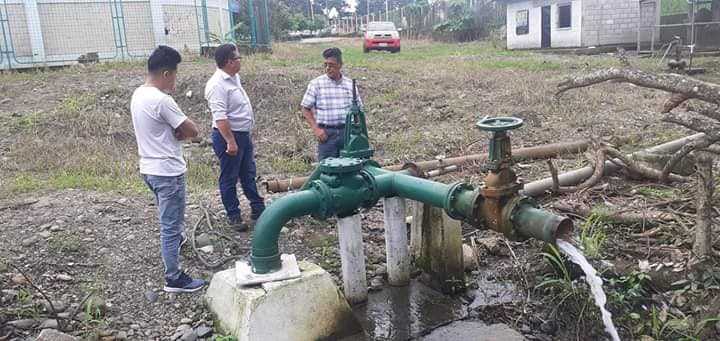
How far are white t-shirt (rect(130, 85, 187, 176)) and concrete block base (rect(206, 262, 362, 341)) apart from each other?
712mm

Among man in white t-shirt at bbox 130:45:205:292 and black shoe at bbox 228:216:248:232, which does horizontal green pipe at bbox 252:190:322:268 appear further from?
black shoe at bbox 228:216:248:232

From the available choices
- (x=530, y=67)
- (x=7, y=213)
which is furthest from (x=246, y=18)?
(x=7, y=213)

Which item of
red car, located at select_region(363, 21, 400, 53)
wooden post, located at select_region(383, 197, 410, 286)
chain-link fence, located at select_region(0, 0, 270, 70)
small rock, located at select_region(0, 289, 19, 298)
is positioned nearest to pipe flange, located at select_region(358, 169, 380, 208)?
wooden post, located at select_region(383, 197, 410, 286)

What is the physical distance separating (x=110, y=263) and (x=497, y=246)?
2435 mm

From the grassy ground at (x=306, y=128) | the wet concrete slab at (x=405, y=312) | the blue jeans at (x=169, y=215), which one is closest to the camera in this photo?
the wet concrete slab at (x=405, y=312)

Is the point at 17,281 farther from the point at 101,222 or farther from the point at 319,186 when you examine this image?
the point at 319,186

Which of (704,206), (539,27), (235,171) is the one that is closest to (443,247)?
(704,206)

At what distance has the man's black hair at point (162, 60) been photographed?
321cm

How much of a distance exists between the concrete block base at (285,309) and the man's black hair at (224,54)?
1.67 m

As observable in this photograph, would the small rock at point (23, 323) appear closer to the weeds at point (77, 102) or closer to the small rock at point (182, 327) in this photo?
the small rock at point (182, 327)

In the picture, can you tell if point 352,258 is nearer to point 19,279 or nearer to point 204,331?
point 204,331

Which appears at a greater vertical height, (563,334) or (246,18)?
(246,18)

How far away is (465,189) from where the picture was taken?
2545 mm

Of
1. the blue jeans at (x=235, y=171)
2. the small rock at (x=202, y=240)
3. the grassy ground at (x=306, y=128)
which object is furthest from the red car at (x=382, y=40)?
the small rock at (x=202, y=240)
